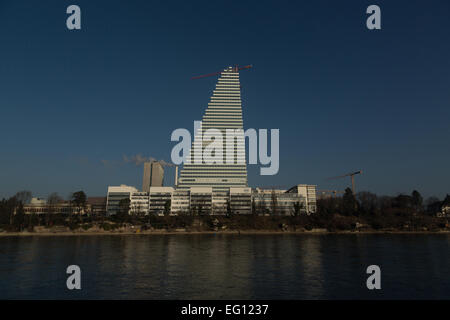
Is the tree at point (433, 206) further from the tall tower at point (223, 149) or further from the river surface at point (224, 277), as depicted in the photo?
the river surface at point (224, 277)

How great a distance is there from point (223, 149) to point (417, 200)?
108906 mm

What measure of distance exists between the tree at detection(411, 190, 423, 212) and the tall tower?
287 ft

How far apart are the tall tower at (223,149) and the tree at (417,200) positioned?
87.4 meters

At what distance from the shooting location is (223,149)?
180000mm

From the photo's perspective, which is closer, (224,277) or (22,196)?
(224,277)

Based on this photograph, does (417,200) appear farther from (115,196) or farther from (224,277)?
(115,196)

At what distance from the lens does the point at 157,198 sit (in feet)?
453

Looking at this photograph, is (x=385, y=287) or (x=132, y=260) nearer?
(x=385, y=287)

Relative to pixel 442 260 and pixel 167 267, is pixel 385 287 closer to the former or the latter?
pixel 442 260

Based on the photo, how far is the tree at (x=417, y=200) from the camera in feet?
433

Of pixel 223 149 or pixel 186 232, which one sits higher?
pixel 223 149

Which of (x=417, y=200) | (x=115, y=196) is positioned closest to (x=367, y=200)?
(x=417, y=200)

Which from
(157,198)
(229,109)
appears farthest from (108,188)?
(229,109)
